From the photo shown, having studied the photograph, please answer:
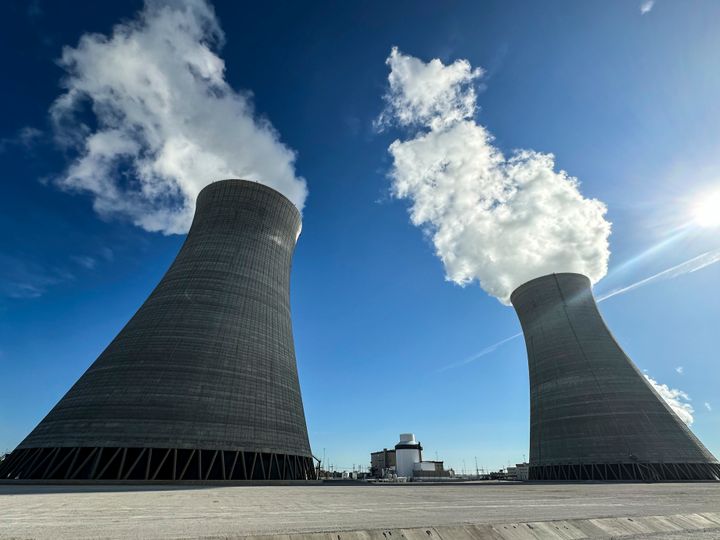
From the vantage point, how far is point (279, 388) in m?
24.5

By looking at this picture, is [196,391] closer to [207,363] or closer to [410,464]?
[207,363]

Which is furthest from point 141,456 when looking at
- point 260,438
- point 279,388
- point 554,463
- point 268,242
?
point 554,463

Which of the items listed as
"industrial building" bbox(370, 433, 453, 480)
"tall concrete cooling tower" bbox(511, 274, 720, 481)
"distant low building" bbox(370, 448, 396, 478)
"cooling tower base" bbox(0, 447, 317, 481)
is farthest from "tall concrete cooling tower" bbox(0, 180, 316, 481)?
"distant low building" bbox(370, 448, 396, 478)

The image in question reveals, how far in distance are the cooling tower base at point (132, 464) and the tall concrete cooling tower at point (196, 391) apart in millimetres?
55

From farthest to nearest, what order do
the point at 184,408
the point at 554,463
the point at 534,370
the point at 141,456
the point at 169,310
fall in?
the point at 534,370 → the point at 554,463 → the point at 169,310 → the point at 184,408 → the point at 141,456

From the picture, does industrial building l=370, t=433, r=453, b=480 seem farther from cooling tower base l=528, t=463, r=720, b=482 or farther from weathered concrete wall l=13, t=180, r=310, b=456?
weathered concrete wall l=13, t=180, r=310, b=456

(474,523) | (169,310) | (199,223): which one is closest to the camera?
(474,523)

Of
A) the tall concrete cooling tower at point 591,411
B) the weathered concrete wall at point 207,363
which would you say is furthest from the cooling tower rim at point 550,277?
the weathered concrete wall at point 207,363

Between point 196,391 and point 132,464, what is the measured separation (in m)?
4.42

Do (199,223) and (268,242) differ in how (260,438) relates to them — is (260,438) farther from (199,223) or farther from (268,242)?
(199,223)

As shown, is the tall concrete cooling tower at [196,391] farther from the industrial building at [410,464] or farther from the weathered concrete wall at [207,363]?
the industrial building at [410,464]

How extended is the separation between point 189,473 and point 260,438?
3910mm

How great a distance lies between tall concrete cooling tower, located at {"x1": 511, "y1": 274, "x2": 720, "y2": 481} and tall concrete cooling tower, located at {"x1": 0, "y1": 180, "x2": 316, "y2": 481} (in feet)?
76.1

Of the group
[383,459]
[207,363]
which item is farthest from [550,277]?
[383,459]
